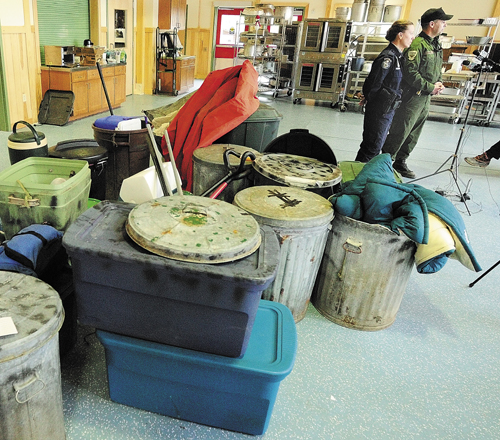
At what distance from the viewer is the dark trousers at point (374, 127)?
387cm

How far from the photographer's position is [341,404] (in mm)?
1658

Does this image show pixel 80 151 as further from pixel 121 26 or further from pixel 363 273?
pixel 121 26

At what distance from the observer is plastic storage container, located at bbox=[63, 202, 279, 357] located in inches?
46.3

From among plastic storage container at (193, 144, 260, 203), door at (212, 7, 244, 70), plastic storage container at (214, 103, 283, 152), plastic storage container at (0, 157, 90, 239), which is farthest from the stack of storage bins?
door at (212, 7, 244, 70)

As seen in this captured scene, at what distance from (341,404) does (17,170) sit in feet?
6.35

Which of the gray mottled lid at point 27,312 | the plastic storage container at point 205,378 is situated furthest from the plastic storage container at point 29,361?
the plastic storage container at point 205,378

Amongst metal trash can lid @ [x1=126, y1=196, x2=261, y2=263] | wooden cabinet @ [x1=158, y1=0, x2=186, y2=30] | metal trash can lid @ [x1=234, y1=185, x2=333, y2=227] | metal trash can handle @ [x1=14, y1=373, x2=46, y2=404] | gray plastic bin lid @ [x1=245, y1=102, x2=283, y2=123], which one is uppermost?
wooden cabinet @ [x1=158, y1=0, x2=186, y2=30]

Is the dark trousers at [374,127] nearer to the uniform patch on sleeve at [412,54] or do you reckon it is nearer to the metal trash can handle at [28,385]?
the uniform patch on sleeve at [412,54]

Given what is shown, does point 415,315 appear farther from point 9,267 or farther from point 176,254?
point 9,267

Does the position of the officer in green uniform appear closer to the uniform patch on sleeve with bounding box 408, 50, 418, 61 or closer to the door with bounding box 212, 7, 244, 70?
the uniform patch on sleeve with bounding box 408, 50, 418, 61

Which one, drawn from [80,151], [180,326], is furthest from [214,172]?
[180,326]

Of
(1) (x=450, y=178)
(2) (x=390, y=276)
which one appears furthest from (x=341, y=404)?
(1) (x=450, y=178)

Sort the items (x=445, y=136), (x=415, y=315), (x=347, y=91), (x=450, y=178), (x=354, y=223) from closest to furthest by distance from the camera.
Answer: (x=354, y=223) < (x=415, y=315) < (x=450, y=178) < (x=445, y=136) < (x=347, y=91)

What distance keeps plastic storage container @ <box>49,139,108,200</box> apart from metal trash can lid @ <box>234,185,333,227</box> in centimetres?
123
